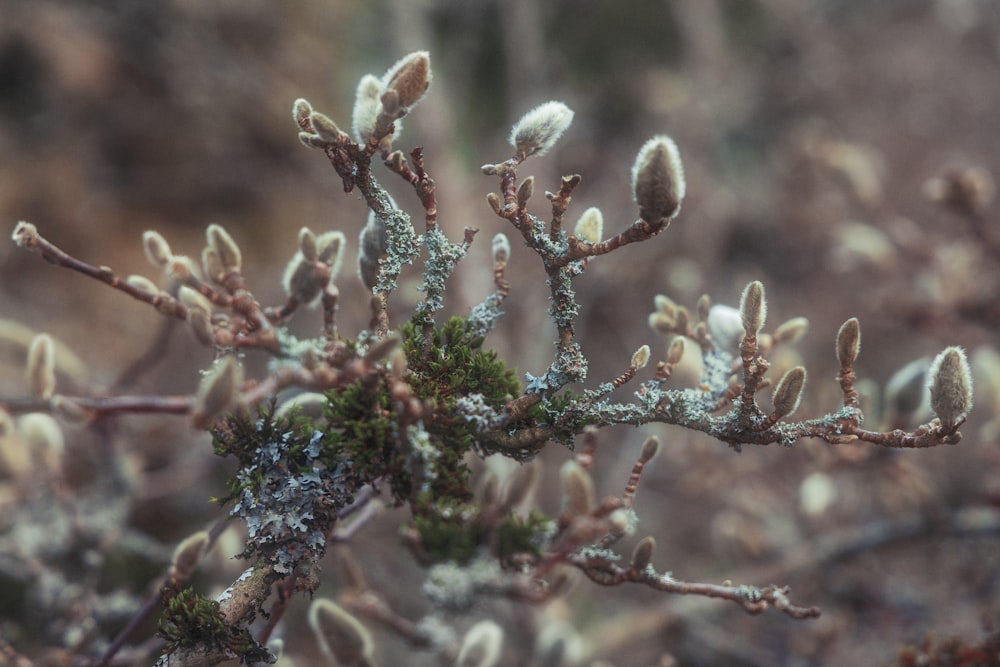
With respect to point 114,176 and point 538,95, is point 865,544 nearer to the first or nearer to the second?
point 538,95

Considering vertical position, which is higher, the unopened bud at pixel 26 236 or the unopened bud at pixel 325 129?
the unopened bud at pixel 325 129

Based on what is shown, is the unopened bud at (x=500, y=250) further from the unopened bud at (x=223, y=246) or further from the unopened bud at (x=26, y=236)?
the unopened bud at (x=26, y=236)

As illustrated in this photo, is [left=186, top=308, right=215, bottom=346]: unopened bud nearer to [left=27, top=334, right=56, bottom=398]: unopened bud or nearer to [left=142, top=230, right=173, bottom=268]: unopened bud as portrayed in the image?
[left=142, top=230, right=173, bottom=268]: unopened bud

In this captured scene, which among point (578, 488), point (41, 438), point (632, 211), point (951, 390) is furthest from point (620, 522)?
point (632, 211)

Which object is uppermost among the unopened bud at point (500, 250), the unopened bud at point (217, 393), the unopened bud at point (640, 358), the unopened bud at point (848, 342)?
the unopened bud at point (500, 250)

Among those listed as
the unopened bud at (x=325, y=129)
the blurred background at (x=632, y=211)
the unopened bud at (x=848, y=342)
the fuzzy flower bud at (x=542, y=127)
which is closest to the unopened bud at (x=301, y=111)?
the unopened bud at (x=325, y=129)

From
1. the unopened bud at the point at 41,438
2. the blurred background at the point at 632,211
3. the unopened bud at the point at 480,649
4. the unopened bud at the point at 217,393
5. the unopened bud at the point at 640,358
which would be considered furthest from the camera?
the blurred background at the point at 632,211

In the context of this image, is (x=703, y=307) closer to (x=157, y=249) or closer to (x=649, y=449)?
(x=649, y=449)

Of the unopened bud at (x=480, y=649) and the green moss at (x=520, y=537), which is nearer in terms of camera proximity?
the green moss at (x=520, y=537)
